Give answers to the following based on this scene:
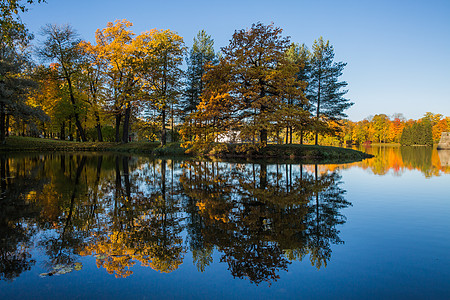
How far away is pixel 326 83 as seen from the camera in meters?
35.8

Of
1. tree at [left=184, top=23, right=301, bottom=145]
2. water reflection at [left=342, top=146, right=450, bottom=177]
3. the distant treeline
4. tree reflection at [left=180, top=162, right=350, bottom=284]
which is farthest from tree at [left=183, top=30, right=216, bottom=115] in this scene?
the distant treeline

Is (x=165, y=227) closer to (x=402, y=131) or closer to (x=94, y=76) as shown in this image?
(x=94, y=76)

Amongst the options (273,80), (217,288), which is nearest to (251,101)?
(273,80)

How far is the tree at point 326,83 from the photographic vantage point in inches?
1394

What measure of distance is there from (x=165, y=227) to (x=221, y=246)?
1.52 metres

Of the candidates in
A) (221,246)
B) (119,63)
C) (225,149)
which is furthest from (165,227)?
(119,63)

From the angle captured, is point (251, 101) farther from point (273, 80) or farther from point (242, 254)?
point (242, 254)

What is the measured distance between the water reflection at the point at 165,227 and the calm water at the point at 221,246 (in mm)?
24

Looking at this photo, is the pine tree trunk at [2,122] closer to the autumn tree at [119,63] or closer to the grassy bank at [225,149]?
the grassy bank at [225,149]

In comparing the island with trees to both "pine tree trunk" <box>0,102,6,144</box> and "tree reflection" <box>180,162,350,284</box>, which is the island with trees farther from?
"tree reflection" <box>180,162,350,284</box>

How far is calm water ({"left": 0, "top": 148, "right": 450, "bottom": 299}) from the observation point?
3.45m

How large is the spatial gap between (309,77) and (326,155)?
13111 mm

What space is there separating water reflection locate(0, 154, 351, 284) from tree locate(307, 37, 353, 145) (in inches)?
1125

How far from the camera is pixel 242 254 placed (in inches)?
168
